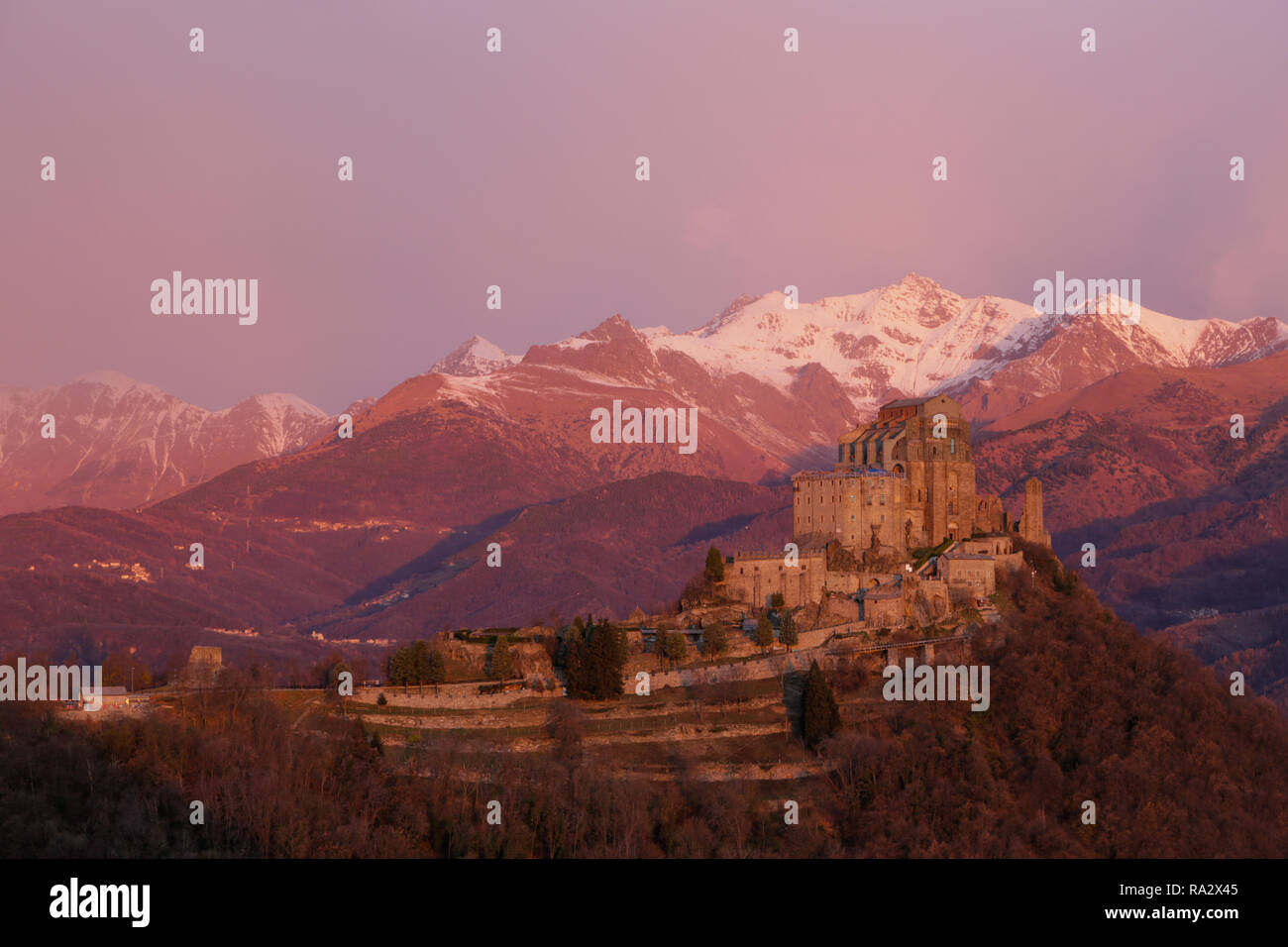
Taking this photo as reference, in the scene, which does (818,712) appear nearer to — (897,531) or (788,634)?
(788,634)

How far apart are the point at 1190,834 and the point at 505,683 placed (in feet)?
117

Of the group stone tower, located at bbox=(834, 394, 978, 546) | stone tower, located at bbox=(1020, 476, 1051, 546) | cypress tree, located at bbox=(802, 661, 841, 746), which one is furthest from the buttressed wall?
cypress tree, located at bbox=(802, 661, 841, 746)

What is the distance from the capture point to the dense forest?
2537 inches

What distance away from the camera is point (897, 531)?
9525 cm

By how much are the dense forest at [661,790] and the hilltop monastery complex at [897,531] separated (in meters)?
9.93

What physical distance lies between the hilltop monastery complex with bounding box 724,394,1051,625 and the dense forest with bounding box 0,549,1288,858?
9.93 metres

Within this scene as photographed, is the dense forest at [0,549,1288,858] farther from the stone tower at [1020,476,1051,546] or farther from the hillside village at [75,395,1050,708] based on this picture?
the stone tower at [1020,476,1051,546]

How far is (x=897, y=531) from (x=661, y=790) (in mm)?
31341

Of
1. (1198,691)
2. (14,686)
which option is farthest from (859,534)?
(14,686)

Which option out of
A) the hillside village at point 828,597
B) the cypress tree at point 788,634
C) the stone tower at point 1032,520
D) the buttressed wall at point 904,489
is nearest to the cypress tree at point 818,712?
the hillside village at point 828,597

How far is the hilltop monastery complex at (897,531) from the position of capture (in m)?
87.8

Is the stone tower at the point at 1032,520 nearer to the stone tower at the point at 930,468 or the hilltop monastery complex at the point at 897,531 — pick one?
the hilltop monastery complex at the point at 897,531

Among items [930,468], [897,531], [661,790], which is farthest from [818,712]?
[930,468]

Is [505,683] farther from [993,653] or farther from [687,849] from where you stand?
[993,653]
